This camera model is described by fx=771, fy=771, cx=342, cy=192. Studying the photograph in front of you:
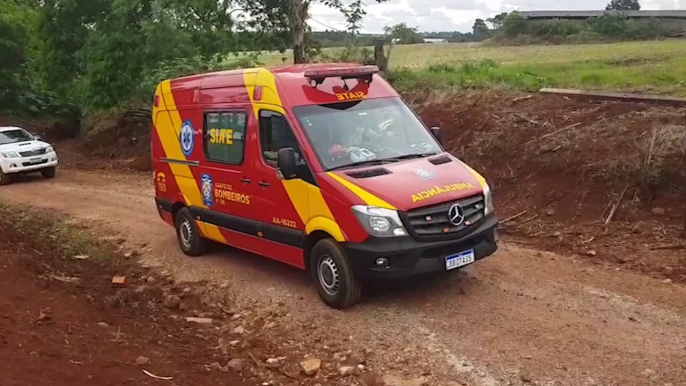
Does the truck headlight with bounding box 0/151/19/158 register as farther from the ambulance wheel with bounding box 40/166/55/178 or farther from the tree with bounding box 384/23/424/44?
the tree with bounding box 384/23/424/44

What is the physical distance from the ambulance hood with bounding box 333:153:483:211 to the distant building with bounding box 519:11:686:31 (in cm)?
3178

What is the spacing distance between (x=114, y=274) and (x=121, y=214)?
13.1ft

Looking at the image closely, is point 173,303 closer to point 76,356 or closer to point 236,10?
point 76,356

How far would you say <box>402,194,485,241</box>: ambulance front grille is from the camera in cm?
726

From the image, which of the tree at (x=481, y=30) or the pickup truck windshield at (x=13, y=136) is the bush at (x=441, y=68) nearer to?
the pickup truck windshield at (x=13, y=136)

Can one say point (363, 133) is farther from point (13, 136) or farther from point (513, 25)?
point (513, 25)

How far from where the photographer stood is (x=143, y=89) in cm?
2102

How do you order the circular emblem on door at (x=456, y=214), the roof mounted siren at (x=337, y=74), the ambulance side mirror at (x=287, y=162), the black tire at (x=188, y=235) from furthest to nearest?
the black tire at (x=188, y=235) < the roof mounted siren at (x=337, y=74) < the ambulance side mirror at (x=287, y=162) < the circular emblem on door at (x=456, y=214)

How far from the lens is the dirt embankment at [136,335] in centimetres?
610

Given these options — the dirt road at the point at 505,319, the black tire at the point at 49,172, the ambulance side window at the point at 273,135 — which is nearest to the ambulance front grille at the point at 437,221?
the dirt road at the point at 505,319

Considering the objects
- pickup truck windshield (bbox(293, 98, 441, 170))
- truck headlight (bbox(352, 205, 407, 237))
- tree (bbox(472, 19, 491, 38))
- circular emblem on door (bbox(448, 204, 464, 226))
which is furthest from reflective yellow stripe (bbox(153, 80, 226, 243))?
tree (bbox(472, 19, 491, 38))

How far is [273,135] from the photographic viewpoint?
8.45 m

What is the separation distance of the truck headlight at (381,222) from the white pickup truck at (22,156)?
1524 cm

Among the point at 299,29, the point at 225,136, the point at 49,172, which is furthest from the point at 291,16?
the point at 225,136
